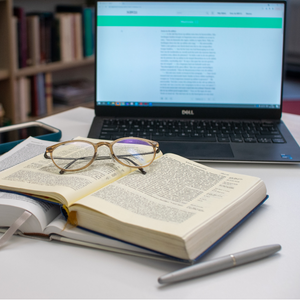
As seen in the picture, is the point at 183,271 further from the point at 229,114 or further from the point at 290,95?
the point at 290,95

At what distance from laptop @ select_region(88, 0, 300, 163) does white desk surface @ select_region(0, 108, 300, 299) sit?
17.4 inches

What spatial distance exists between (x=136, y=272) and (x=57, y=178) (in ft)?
0.68

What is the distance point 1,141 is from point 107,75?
314 mm

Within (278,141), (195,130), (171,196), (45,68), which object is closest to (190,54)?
(195,130)

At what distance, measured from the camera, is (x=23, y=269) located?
0.43 meters

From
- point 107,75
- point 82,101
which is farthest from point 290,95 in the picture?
point 107,75

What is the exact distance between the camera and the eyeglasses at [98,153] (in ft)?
1.97

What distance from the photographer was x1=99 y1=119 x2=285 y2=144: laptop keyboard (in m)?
0.82

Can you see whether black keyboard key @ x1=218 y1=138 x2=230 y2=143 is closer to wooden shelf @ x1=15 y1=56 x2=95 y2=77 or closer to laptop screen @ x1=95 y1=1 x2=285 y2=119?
laptop screen @ x1=95 y1=1 x2=285 y2=119

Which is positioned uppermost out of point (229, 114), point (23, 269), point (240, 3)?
point (240, 3)

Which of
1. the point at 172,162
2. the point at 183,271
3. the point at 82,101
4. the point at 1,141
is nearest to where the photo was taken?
the point at 183,271

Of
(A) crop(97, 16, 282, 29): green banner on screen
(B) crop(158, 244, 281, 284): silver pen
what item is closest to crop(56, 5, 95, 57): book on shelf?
(A) crop(97, 16, 282, 29): green banner on screen

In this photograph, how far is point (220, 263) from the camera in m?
0.42

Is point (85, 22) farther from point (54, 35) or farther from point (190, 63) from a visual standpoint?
point (190, 63)
